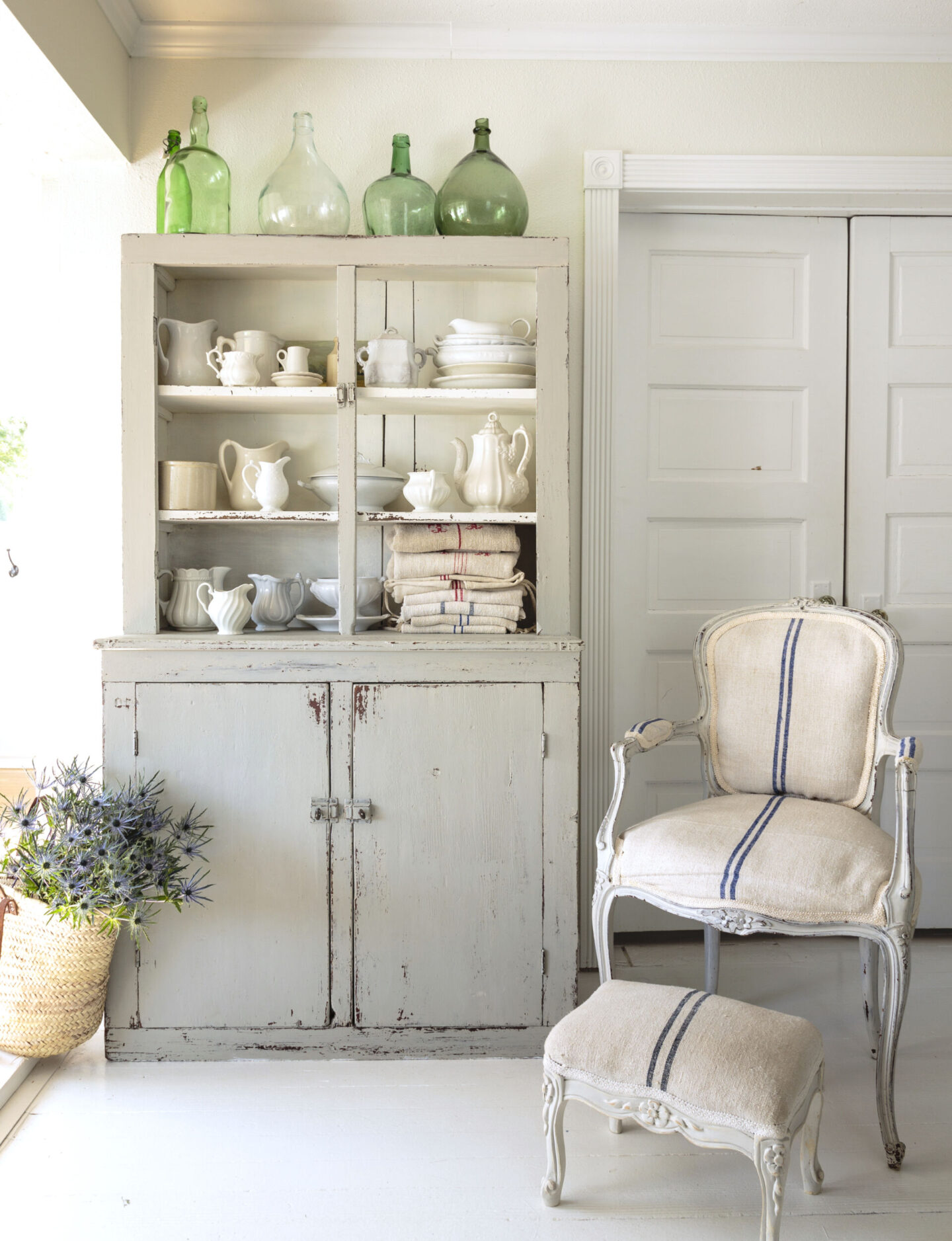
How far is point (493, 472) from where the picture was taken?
245 centimetres

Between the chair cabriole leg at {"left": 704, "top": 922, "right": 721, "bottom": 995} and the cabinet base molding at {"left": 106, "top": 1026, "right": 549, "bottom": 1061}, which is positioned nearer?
the cabinet base molding at {"left": 106, "top": 1026, "right": 549, "bottom": 1061}

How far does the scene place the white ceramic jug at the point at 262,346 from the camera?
8.16 feet

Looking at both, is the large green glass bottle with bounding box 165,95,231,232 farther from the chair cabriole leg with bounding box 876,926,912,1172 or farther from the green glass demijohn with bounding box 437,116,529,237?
the chair cabriole leg with bounding box 876,926,912,1172

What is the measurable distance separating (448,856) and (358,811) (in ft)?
0.78

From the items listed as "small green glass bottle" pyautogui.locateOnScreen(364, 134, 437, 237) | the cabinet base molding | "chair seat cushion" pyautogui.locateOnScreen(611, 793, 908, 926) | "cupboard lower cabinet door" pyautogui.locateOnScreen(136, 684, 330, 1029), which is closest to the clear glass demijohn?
"small green glass bottle" pyautogui.locateOnScreen(364, 134, 437, 237)

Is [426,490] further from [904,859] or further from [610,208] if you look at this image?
[904,859]

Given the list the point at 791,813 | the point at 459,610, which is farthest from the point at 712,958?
the point at 459,610

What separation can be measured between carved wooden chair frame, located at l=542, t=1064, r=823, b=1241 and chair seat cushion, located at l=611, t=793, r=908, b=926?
314 mm

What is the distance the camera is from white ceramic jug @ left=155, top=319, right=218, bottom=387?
2445mm

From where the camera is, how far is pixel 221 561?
2703 millimetres

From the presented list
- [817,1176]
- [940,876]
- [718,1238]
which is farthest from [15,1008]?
[940,876]

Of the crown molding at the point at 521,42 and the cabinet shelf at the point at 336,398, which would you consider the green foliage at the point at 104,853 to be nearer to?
the cabinet shelf at the point at 336,398

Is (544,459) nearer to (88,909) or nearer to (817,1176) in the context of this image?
(88,909)

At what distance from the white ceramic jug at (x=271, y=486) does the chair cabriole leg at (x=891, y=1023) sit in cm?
168
